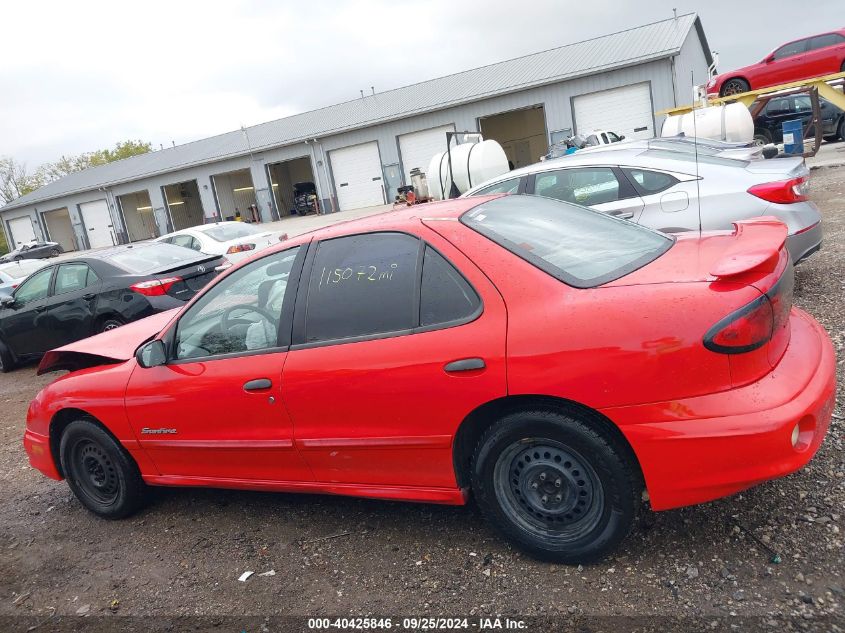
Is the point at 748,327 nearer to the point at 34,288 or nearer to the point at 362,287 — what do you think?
the point at 362,287

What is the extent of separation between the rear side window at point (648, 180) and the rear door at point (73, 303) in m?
6.33

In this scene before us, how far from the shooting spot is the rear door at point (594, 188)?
6148 mm

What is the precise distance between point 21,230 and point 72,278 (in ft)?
136

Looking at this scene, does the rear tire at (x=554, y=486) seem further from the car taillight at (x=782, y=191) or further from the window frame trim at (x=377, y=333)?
the car taillight at (x=782, y=191)

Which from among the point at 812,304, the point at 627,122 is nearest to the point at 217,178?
the point at 627,122

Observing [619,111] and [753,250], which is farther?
[619,111]

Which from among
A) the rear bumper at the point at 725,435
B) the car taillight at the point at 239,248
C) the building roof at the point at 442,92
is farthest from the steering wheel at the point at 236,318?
the building roof at the point at 442,92

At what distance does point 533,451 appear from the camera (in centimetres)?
276

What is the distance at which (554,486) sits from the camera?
2.75 m

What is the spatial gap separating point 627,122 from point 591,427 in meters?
24.5

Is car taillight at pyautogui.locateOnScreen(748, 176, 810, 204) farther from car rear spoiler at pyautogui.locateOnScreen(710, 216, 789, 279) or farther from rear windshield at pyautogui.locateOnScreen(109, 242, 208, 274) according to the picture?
rear windshield at pyautogui.locateOnScreen(109, 242, 208, 274)

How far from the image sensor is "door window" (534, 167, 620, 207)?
20.7 ft

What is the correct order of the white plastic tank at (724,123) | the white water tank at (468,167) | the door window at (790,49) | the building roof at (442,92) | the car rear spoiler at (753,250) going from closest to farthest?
the car rear spoiler at (753,250) → the white plastic tank at (724,123) → the white water tank at (468,167) → the door window at (790,49) → the building roof at (442,92)

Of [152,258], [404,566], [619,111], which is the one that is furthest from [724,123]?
[404,566]
